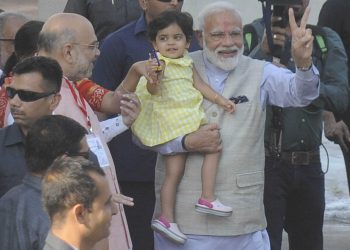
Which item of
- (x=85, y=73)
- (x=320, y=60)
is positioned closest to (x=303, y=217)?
(x=320, y=60)

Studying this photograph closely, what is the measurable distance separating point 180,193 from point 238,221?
1.11 feet

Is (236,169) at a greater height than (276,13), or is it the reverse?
(276,13)

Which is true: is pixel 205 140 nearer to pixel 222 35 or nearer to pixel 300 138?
pixel 222 35

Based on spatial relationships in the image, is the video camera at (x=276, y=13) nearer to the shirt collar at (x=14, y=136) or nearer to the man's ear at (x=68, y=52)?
the man's ear at (x=68, y=52)

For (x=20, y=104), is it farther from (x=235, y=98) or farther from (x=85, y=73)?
(x=235, y=98)

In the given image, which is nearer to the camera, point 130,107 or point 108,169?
point 108,169

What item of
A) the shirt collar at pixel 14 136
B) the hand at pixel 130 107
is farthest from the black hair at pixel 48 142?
the hand at pixel 130 107

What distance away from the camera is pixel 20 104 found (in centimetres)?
443

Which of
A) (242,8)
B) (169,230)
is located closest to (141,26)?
(169,230)

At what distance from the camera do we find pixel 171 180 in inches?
205

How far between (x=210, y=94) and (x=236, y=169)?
0.40 metres

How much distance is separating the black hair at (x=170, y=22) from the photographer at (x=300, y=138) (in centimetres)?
66

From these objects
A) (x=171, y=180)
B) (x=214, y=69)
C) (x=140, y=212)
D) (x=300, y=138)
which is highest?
(x=214, y=69)

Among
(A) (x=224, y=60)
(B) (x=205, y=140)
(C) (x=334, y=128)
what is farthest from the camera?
(C) (x=334, y=128)
